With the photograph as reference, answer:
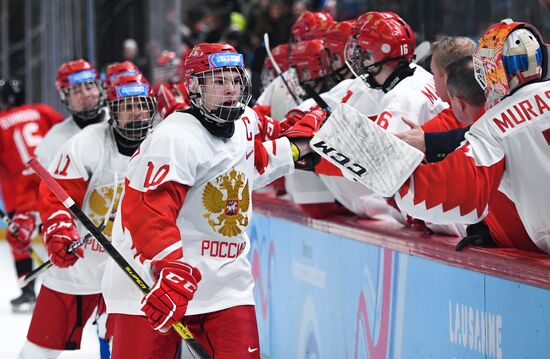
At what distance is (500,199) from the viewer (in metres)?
3.04

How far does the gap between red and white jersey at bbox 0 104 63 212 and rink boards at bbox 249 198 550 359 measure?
6.95 feet

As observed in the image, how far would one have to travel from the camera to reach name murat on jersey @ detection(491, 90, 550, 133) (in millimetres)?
2539

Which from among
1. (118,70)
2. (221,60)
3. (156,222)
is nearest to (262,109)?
(118,70)

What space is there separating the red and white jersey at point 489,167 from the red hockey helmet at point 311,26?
110 inches

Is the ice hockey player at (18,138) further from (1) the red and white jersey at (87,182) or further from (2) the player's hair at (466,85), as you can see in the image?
(2) the player's hair at (466,85)

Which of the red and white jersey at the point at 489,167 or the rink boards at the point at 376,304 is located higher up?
the red and white jersey at the point at 489,167

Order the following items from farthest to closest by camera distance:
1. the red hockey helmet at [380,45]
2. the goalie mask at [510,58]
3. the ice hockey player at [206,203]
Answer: the red hockey helmet at [380,45] → the ice hockey player at [206,203] → the goalie mask at [510,58]

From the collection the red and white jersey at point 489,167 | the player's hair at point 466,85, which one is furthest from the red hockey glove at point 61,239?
the red and white jersey at point 489,167

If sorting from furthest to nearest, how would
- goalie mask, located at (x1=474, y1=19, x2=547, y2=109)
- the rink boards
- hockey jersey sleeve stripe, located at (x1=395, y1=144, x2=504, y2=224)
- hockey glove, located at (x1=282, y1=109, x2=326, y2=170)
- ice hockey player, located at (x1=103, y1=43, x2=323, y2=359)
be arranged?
hockey glove, located at (x1=282, y1=109, x2=326, y2=170), ice hockey player, located at (x1=103, y1=43, x2=323, y2=359), the rink boards, goalie mask, located at (x1=474, y1=19, x2=547, y2=109), hockey jersey sleeve stripe, located at (x1=395, y1=144, x2=504, y2=224)

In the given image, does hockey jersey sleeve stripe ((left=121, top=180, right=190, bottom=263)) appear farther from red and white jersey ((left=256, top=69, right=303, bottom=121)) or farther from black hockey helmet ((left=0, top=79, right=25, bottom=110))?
black hockey helmet ((left=0, top=79, right=25, bottom=110))

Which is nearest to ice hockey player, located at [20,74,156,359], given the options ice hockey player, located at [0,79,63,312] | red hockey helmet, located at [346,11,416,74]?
red hockey helmet, located at [346,11,416,74]

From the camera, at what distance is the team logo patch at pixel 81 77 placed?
5098mm

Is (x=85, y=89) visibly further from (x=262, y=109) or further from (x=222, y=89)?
(x=222, y=89)

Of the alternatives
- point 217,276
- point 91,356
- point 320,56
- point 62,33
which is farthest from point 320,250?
point 62,33
